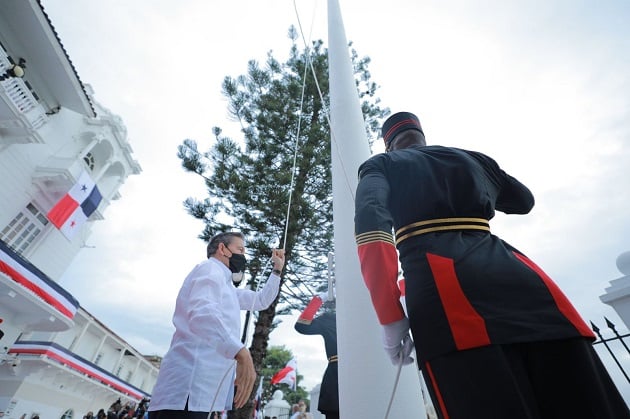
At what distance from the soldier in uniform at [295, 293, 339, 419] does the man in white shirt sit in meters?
1.45

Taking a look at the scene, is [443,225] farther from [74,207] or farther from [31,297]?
[74,207]

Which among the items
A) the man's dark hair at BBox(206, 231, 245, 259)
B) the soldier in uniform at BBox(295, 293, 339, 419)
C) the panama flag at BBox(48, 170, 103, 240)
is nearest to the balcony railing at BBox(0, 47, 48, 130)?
the panama flag at BBox(48, 170, 103, 240)

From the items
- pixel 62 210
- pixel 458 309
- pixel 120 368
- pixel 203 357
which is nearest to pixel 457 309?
pixel 458 309

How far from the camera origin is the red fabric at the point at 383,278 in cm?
100

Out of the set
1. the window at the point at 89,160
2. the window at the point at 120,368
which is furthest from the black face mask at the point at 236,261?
the window at the point at 120,368

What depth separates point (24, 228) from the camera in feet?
34.9

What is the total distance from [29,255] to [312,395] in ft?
36.2

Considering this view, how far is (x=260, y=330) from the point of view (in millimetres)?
6016

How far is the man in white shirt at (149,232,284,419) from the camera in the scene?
1.45 m

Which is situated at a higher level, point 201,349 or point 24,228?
point 24,228

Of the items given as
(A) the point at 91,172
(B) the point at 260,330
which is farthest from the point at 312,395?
(A) the point at 91,172

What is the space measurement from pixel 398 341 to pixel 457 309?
26 cm

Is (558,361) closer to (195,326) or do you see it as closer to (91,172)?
(195,326)

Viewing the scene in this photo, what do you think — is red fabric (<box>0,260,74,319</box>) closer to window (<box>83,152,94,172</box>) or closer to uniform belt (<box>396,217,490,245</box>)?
window (<box>83,152,94,172</box>)
